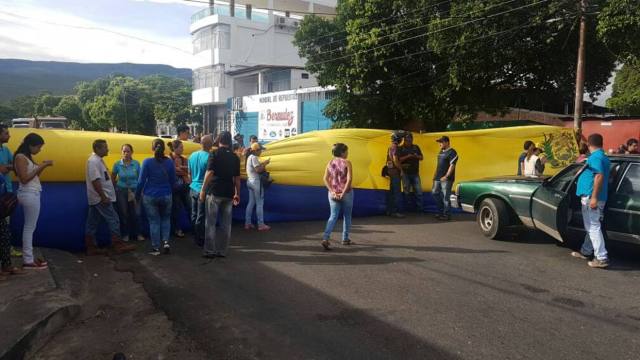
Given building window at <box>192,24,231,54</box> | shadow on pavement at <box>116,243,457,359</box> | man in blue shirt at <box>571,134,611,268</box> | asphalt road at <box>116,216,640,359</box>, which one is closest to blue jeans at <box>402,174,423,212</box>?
asphalt road at <box>116,216,640,359</box>

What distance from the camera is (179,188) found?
327 inches

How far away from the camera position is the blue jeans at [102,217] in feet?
23.5

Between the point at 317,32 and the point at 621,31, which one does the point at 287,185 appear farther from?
the point at 317,32

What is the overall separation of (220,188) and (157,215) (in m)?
1.03

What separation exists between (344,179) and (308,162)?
2.89 m

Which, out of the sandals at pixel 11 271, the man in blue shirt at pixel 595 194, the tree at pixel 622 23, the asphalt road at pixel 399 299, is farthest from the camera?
the tree at pixel 622 23

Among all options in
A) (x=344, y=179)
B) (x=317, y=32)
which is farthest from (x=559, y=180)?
Result: (x=317, y=32)

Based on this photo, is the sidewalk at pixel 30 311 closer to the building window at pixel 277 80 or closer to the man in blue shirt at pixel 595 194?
the man in blue shirt at pixel 595 194

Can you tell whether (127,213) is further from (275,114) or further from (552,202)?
(275,114)

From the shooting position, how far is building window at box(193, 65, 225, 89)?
172ft

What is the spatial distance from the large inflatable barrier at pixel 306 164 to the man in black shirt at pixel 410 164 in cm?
47

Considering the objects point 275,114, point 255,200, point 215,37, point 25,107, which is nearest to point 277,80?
point 275,114

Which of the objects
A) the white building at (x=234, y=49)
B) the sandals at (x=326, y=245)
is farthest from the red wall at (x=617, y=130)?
the white building at (x=234, y=49)

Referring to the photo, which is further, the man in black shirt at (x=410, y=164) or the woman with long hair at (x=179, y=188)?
the man in black shirt at (x=410, y=164)
